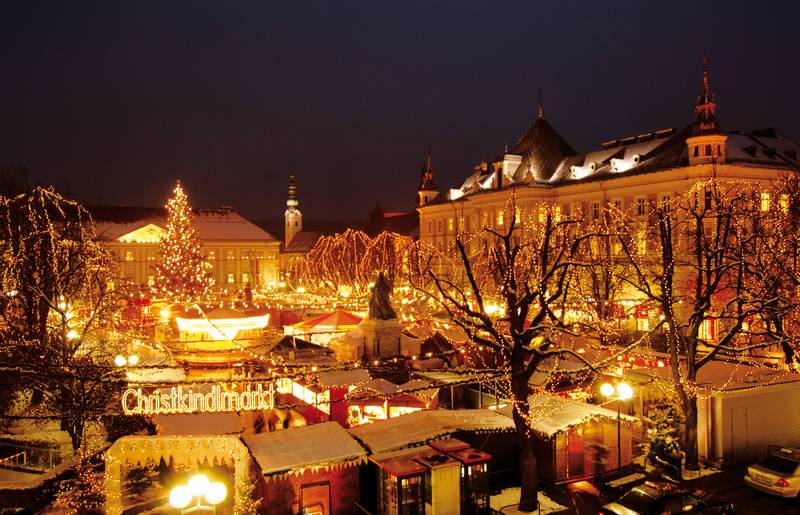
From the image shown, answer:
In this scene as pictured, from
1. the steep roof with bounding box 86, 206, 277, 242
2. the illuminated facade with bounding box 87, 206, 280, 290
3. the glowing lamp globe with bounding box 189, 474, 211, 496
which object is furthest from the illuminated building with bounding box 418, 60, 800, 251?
the steep roof with bounding box 86, 206, 277, 242

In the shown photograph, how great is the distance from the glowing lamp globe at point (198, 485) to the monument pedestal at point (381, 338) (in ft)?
42.8

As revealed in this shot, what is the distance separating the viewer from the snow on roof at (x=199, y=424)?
45.3 ft

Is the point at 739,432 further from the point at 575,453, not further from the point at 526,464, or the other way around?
the point at 526,464

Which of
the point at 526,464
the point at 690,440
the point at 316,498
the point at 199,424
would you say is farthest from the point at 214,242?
the point at 526,464

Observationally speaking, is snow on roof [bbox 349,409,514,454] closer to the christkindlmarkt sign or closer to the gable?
the christkindlmarkt sign

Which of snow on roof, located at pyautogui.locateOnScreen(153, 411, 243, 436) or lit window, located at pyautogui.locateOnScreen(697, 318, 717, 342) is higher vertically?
lit window, located at pyautogui.locateOnScreen(697, 318, 717, 342)

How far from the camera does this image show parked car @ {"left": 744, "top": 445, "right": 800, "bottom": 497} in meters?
12.5

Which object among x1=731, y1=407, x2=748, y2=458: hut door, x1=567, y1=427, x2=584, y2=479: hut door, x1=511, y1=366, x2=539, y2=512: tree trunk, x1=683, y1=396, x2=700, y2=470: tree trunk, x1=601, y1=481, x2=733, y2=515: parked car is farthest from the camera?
x1=731, y1=407, x2=748, y2=458: hut door

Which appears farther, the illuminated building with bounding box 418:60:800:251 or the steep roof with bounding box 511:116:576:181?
the steep roof with bounding box 511:116:576:181

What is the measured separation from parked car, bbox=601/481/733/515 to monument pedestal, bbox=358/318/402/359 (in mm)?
11214

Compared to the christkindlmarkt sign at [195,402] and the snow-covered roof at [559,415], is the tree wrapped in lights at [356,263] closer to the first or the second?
the snow-covered roof at [559,415]

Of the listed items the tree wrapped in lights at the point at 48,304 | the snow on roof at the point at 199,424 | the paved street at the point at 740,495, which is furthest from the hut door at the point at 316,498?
the paved street at the point at 740,495

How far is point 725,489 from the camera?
1334cm

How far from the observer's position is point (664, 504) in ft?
35.9
